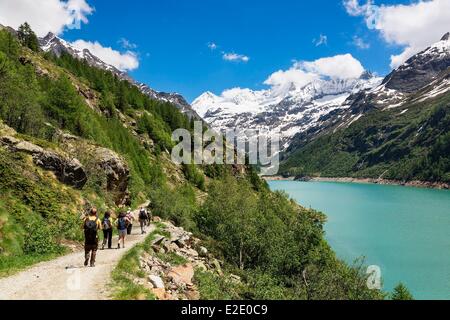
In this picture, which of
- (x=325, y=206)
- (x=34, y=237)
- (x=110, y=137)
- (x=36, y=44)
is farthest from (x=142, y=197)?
(x=325, y=206)

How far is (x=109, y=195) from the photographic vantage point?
48.6 m

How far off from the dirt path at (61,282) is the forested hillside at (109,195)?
160 centimetres

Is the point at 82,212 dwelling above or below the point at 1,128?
below

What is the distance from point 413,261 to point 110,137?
68.3 metres

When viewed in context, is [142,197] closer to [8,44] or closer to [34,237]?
[34,237]

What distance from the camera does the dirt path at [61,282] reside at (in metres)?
17.1

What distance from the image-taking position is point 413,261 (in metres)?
82.1

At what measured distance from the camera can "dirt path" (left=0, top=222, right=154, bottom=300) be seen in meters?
17.1

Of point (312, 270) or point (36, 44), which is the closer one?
point (312, 270)

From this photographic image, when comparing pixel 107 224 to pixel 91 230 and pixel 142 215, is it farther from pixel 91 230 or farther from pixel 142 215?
pixel 142 215

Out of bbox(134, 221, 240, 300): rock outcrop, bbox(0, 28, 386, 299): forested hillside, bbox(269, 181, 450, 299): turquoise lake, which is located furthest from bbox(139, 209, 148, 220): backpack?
bbox(269, 181, 450, 299): turquoise lake
